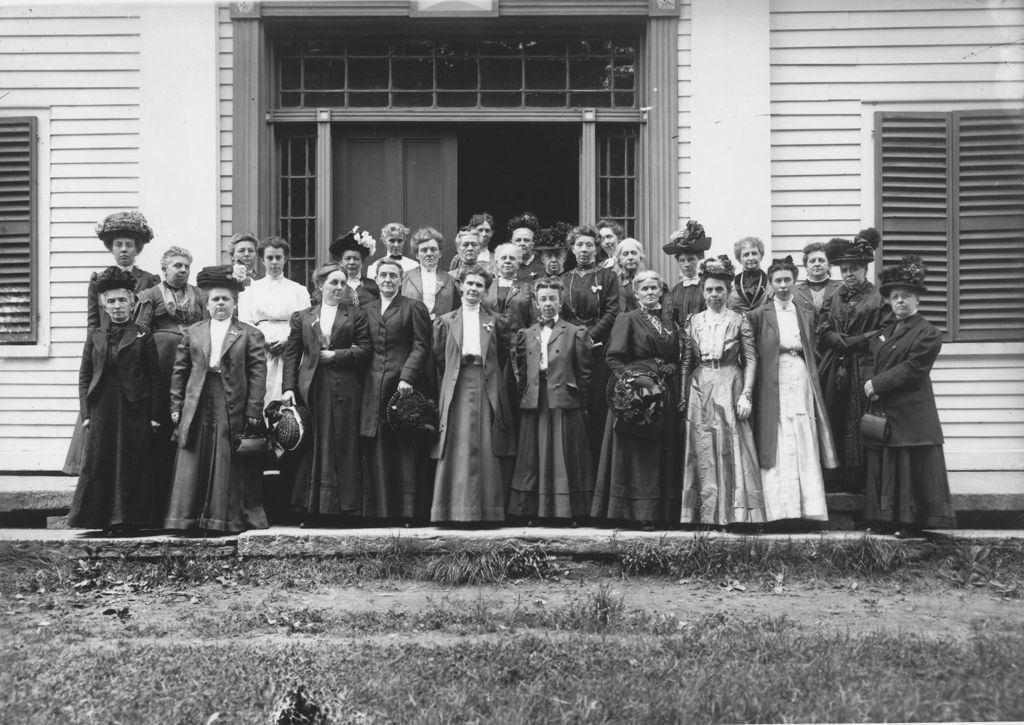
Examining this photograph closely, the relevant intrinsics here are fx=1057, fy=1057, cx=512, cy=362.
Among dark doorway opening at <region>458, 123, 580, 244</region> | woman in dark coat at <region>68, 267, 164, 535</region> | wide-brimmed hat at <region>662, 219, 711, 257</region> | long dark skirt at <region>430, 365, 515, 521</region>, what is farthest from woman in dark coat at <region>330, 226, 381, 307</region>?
wide-brimmed hat at <region>662, 219, 711, 257</region>

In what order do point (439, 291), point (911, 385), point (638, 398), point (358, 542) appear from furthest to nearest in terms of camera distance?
point (439, 291) < point (911, 385) < point (638, 398) < point (358, 542)

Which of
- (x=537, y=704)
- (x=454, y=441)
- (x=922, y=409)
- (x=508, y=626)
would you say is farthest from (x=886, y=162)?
(x=537, y=704)

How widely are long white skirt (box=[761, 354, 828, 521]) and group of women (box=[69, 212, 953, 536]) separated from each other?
1cm

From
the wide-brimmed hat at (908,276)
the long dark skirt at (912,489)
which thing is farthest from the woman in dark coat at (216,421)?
the wide-brimmed hat at (908,276)

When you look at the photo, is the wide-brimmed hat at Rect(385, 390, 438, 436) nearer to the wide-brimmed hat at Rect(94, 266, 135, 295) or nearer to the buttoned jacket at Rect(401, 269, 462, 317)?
the buttoned jacket at Rect(401, 269, 462, 317)

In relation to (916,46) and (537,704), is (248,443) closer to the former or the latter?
(537,704)

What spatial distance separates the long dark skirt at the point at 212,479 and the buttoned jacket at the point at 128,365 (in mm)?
406

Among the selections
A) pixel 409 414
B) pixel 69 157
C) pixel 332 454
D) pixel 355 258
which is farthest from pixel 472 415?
pixel 69 157

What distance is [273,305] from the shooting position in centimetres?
809

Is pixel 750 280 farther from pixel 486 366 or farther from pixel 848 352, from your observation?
pixel 486 366

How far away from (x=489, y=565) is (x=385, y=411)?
1.38m

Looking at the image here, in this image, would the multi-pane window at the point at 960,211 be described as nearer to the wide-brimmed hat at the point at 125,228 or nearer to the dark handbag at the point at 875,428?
the dark handbag at the point at 875,428

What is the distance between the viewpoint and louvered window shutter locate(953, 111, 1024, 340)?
9062 mm

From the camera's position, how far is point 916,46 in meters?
9.08
